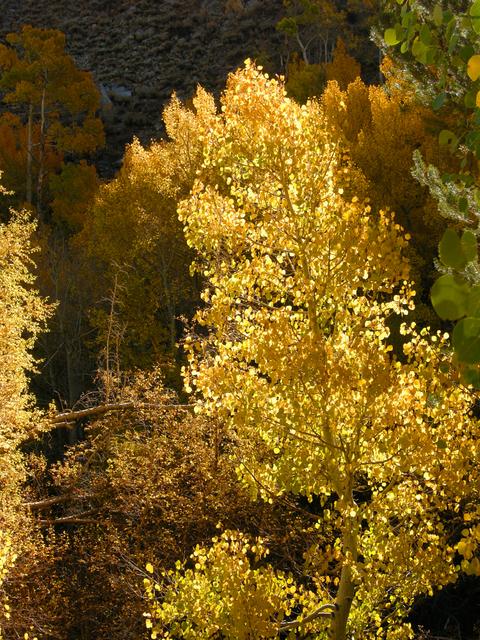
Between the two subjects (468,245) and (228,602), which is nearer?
(468,245)

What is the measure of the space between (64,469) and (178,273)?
968cm

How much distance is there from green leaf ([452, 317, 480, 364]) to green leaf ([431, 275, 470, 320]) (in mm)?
12

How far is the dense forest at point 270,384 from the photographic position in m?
5.14

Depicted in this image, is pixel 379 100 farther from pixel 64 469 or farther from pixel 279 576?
pixel 279 576

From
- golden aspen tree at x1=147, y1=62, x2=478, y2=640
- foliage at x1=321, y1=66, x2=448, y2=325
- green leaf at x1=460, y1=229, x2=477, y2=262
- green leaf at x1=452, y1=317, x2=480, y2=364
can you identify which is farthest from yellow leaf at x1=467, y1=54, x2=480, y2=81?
foliage at x1=321, y1=66, x2=448, y2=325

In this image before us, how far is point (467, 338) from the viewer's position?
82 cm

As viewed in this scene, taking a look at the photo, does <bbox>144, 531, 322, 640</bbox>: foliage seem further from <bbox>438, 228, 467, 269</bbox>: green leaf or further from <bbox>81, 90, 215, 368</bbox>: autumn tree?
<bbox>81, 90, 215, 368</bbox>: autumn tree

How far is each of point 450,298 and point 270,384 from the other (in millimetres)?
4568

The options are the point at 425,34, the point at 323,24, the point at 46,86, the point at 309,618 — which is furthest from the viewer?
the point at 323,24

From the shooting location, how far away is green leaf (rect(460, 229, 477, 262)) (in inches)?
34.7

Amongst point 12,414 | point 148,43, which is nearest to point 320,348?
point 12,414

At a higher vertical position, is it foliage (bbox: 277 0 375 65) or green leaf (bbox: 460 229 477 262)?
green leaf (bbox: 460 229 477 262)

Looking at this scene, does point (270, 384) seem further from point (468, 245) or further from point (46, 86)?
point (46, 86)

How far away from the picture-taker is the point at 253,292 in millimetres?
5477
